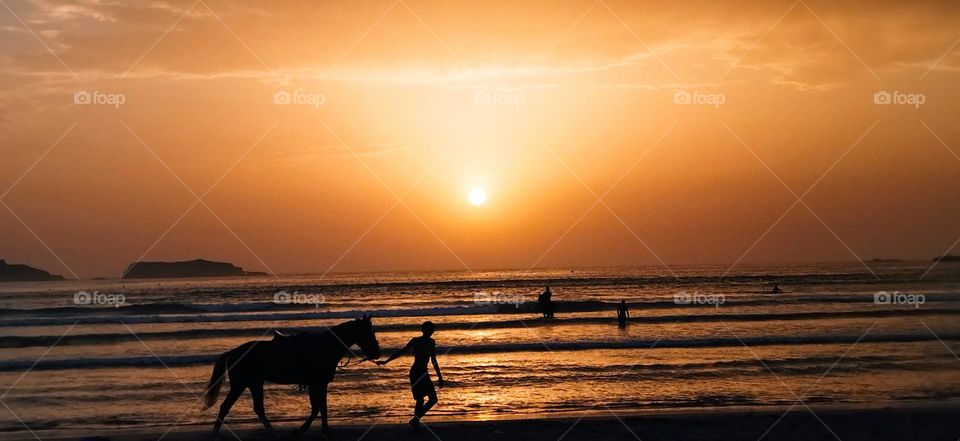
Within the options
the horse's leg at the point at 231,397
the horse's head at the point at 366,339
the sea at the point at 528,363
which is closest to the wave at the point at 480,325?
the sea at the point at 528,363

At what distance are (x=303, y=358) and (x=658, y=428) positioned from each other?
238 inches

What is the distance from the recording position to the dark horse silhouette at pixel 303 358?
1280 cm

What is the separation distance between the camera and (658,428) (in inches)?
532

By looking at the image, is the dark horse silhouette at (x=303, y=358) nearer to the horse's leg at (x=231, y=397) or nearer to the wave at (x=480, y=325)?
the horse's leg at (x=231, y=397)

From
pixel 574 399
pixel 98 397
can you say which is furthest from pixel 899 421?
pixel 98 397

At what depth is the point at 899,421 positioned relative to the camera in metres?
13.9

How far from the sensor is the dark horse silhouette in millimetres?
12805

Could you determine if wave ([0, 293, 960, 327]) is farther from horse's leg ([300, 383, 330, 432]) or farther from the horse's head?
the horse's head

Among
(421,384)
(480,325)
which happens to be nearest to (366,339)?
(421,384)

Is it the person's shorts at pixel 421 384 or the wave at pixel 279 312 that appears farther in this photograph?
the wave at pixel 279 312

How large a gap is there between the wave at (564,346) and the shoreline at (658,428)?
11.9 m

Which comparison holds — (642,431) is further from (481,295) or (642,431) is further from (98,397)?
(481,295)

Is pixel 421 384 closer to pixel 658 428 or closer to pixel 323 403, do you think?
pixel 323 403

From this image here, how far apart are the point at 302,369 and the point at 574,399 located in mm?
6782
